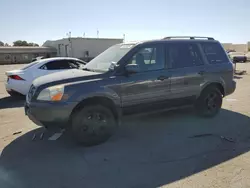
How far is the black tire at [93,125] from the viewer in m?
4.13

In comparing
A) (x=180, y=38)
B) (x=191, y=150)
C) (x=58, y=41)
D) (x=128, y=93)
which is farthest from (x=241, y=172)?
(x=58, y=41)

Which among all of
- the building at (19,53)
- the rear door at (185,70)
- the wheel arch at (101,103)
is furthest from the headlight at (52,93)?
the building at (19,53)

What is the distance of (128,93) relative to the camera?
4469mm

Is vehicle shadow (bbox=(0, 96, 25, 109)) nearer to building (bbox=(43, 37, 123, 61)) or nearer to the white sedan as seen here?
the white sedan

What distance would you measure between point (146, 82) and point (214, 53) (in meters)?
2.30

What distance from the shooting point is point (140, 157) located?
3840 mm

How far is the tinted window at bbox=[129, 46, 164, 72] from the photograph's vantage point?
464 cm

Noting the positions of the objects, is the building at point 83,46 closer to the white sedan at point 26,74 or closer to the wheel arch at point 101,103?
the white sedan at point 26,74

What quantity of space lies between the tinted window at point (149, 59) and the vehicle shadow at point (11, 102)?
4.91m

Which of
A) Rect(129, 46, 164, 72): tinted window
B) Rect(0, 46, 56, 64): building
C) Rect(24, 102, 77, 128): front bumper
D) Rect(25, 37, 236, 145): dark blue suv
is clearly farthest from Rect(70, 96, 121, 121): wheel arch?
Rect(0, 46, 56, 64): building

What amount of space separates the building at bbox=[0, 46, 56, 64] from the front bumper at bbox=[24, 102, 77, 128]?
48.6 m

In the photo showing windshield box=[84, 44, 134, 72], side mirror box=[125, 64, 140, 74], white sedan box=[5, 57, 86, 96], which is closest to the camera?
side mirror box=[125, 64, 140, 74]

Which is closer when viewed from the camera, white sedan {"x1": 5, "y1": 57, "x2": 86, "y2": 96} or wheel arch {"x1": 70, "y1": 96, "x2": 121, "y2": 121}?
wheel arch {"x1": 70, "y1": 96, "x2": 121, "y2": 121}

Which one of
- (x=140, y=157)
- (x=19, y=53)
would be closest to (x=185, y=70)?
(x=140, y=157)
